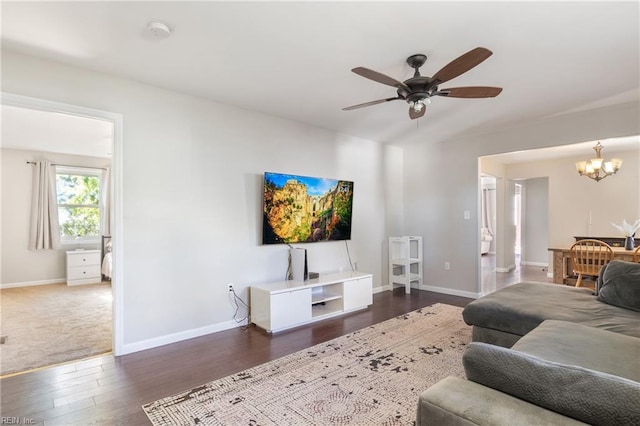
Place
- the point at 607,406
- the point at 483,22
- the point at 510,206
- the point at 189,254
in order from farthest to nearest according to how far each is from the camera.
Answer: the point at 510,206 < the point at 189,254 < the point at 483,22 < the point at 607,406

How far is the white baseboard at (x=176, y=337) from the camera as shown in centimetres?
303

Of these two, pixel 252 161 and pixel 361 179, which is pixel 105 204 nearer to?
pixel 252 161

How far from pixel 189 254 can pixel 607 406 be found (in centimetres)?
331

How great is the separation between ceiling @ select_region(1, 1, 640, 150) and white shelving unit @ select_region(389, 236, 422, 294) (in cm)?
268

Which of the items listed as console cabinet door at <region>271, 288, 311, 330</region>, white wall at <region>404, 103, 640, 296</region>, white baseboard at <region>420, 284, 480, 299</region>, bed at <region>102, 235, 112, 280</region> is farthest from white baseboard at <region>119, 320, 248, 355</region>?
bed at <region>102, 235, 112, 280</region>

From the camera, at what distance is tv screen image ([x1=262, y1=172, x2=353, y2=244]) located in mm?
3990

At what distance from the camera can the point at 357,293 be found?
4383mm

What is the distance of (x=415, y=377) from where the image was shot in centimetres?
248

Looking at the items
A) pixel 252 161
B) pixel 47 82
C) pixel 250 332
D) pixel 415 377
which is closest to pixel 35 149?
pixel 47 82

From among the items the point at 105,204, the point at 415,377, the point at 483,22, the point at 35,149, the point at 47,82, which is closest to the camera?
the point at 483,22

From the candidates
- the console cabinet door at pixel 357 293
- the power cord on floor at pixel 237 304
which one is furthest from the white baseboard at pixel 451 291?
the power cord on floor at pixel 237 304

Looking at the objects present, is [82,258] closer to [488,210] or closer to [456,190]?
[456,190]

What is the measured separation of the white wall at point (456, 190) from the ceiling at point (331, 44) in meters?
0.78

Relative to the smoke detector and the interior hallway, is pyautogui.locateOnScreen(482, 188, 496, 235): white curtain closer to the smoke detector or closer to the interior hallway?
the interior hallway
